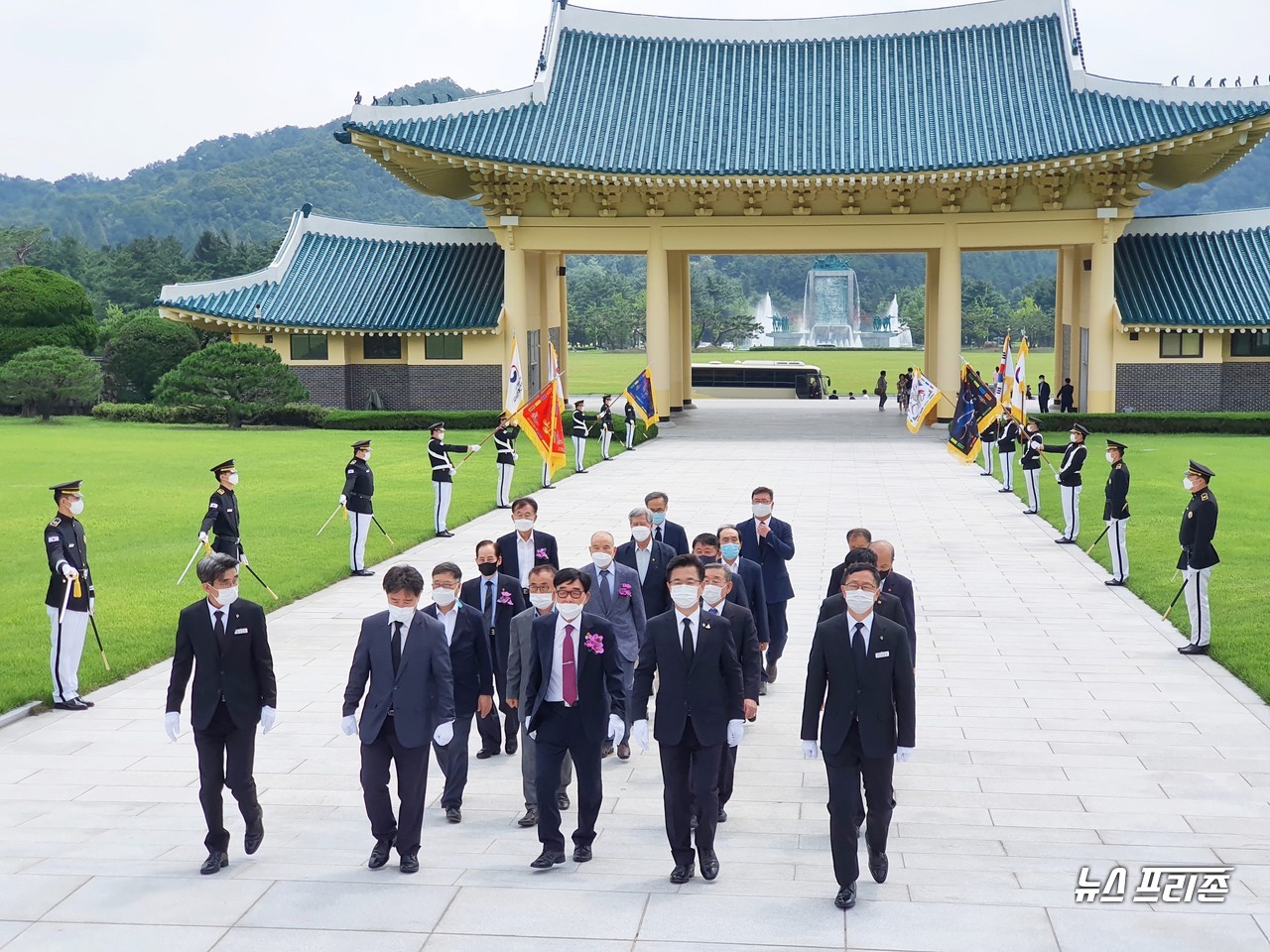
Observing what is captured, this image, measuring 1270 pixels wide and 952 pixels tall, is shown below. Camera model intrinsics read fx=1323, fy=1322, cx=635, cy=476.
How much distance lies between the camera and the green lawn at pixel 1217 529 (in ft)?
44.5

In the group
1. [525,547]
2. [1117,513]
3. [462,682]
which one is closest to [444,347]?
[1117,513]

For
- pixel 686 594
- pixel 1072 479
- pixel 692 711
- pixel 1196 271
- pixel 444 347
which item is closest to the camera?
pixel 692 711

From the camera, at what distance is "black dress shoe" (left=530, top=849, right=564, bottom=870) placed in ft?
24.2

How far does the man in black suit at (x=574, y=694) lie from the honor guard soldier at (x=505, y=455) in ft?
52.2

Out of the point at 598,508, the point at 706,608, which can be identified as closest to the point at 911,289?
the point at 598,508

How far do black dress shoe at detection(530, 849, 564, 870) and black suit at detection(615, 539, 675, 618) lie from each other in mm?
3315

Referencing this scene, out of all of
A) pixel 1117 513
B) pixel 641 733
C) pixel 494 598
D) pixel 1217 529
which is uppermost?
pixel 494 598

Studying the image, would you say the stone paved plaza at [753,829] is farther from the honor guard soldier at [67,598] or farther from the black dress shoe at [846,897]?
the honor guard soldier at [67,598]

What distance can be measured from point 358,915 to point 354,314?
117 feet

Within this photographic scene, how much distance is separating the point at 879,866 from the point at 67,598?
7.50 metres

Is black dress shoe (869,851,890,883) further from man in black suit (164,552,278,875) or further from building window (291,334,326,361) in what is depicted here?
building window (291,334,326,361)

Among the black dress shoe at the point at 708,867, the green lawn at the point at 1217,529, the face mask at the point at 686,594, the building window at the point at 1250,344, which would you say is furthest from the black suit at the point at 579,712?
the building window at the point at 1250,344

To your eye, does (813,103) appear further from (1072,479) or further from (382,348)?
(1072,479)

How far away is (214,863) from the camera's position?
7375mm
